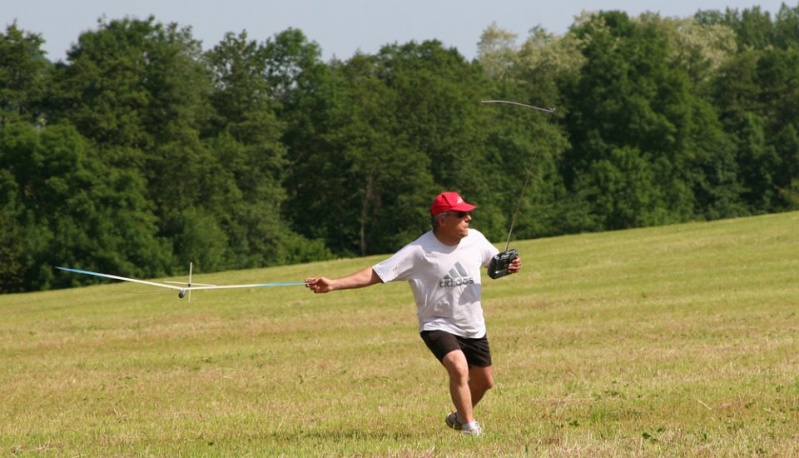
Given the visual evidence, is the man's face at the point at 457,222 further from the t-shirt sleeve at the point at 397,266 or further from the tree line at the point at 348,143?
the tree line at the point at 348,143

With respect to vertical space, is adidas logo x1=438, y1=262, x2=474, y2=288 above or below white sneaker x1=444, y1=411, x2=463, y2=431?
above

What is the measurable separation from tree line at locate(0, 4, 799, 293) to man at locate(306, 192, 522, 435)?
58376 mm

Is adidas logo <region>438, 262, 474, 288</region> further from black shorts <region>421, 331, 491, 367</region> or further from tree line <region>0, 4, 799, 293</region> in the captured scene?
tree line <region>0, 4, 799, 293</region>

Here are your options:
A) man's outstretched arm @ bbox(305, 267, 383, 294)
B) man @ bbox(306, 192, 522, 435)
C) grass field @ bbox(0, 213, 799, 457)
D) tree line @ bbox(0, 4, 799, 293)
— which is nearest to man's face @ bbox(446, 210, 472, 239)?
man @ bbox(306, 192, 522, 435)

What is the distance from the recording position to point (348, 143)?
268 feet

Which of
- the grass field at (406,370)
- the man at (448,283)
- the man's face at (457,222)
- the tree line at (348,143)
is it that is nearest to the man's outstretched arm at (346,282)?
the man at (448,283)

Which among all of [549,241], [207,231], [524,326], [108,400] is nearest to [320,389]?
[108,400]

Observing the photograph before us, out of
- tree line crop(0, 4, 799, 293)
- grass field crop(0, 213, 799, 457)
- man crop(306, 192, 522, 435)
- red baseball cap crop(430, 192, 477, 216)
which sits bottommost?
grass field crop(0, 213, 799, 457)

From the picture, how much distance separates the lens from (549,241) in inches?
2159

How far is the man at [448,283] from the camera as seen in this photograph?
34.9 feet

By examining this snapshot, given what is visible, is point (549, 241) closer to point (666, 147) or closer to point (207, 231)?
point (207, 231)

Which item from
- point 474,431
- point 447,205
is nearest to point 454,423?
point 474,431

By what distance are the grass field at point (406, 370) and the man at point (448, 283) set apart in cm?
55

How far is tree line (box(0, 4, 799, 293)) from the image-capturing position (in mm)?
70688
